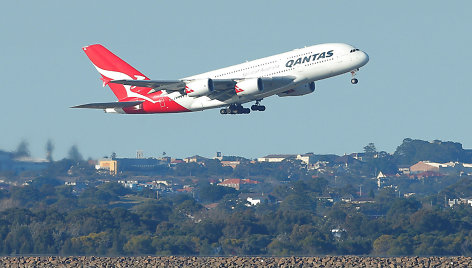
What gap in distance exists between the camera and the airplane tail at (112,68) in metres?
90.1

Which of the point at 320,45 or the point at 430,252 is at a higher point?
the point at 320,45

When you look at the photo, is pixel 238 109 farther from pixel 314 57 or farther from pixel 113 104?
pixel 113 104

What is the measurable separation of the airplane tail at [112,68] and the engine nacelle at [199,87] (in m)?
9.61

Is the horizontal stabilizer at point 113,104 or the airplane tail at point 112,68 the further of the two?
the airplane tail at point 112,68

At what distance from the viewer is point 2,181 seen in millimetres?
114250

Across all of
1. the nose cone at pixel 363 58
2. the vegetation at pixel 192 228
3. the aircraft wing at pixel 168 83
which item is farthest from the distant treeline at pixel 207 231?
the nose cone at pixel 363 58

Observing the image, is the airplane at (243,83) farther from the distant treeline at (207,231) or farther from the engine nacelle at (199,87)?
the distant treeline at (207,231)

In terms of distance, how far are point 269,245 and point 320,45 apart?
18571 mm

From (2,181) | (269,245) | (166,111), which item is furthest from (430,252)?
(2,181)

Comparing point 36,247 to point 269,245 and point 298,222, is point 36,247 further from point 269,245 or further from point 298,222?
point 298,222

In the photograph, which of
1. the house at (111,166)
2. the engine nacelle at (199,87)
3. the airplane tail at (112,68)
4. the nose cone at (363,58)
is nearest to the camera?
the nose cone at (363,58)

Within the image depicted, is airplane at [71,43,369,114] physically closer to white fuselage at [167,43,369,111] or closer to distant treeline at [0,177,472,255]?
white fuselage at [167,43,369,111]

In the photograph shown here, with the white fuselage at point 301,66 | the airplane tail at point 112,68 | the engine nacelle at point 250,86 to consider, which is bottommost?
the engine nacelle at point 250,86

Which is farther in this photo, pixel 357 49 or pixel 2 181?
pixel 2 181
